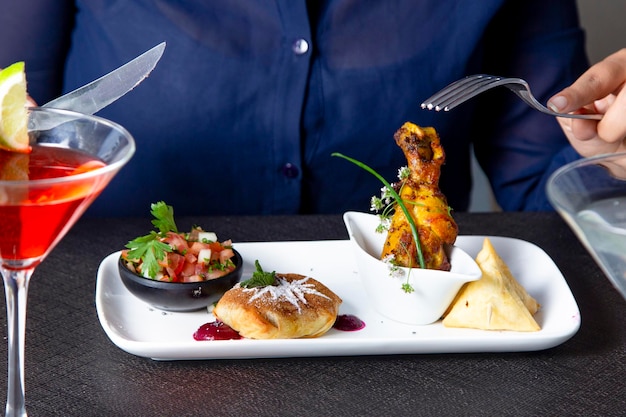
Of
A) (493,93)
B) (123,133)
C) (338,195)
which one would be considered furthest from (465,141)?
(123,133)

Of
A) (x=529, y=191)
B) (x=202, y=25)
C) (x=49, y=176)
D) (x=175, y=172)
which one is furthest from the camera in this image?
(x=529, y=191)

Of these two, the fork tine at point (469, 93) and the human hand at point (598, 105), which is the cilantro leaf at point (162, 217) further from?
the human hand at point (598, 105)

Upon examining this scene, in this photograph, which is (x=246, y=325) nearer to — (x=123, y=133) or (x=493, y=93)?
(x=123, y=133)

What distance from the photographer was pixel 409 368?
3.70 ft

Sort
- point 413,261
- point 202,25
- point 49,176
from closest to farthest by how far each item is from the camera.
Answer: point 49,176 < point 413,261 < point 202,25

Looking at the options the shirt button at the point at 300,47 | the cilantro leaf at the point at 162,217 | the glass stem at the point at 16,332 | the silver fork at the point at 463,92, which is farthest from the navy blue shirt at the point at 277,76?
the glass stem at the point at 16,332

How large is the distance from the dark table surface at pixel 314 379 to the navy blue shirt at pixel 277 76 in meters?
0.67

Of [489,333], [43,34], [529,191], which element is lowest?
[529,191]

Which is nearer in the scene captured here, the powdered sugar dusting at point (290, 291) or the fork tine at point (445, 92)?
the powdered sugar dusting at point (290, 291)

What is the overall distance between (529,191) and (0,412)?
1.40 m

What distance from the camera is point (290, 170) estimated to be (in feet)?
6.21

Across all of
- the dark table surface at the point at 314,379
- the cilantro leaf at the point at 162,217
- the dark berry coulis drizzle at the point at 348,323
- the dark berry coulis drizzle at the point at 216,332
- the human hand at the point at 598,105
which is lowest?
the dark table surface at the point at 314,379

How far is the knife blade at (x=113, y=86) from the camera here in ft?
3.99

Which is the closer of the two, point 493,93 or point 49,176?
point 49,176
